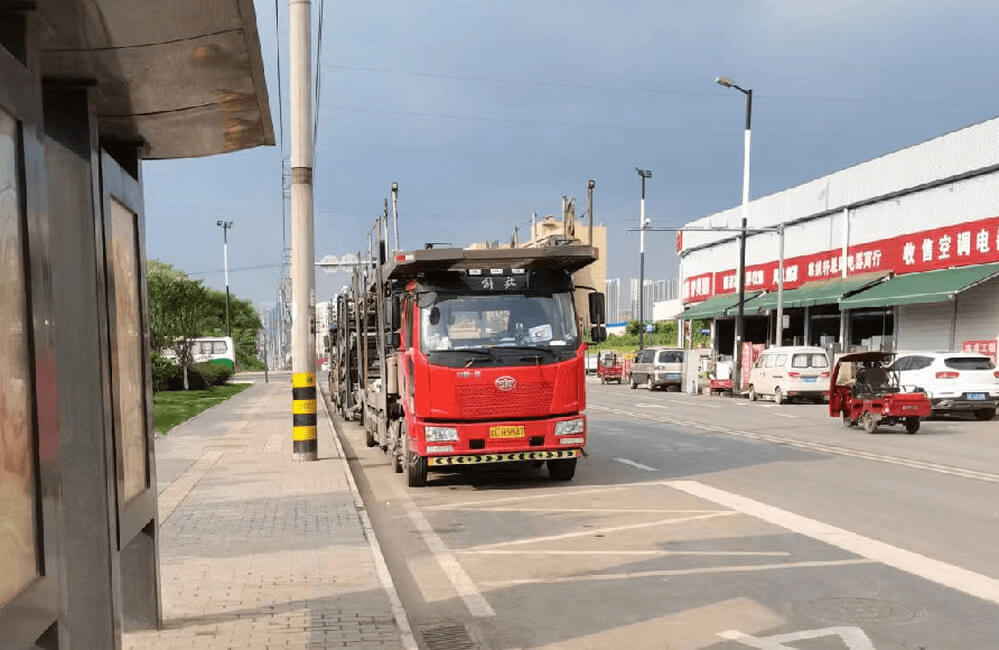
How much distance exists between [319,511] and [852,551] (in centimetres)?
525

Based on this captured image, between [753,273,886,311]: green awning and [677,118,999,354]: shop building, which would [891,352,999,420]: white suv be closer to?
[677,118,999,354]: shop building

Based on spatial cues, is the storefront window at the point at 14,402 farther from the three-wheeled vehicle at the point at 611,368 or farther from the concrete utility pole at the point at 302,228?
the three-wheeled vehicle at the point at 611,368

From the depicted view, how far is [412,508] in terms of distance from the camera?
10422mm

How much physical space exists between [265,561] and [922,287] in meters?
26.6

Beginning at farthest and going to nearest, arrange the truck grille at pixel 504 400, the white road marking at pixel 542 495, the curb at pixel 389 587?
1. the truck grille at pixel 504 400
2. the white road marking at pixel 542 495
3. the curb at pixel 389 587

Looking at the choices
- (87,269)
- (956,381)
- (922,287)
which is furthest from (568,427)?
(922,287)

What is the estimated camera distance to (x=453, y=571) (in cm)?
737

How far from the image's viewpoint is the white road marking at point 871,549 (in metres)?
6.50

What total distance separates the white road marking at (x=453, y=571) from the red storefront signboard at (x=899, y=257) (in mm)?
24004

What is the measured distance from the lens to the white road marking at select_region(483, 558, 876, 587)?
6.96m

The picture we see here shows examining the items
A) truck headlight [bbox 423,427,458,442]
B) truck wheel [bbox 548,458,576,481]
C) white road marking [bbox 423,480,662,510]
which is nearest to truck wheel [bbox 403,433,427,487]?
truck headlight [bbox 423,427,458,442]

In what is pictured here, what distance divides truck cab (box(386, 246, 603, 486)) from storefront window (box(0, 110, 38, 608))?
8.15 m

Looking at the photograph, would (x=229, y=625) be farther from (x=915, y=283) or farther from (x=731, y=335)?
(x=731, y=335)

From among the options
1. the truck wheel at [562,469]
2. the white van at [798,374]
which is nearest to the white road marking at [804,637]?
the truck wheel at [562,469]
